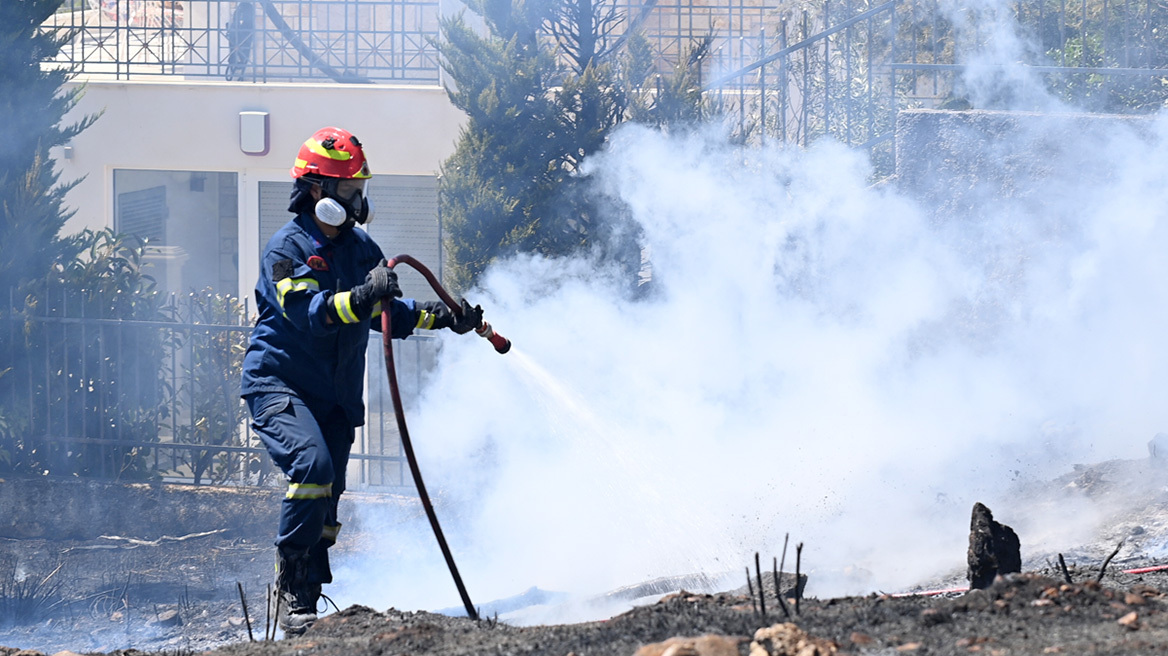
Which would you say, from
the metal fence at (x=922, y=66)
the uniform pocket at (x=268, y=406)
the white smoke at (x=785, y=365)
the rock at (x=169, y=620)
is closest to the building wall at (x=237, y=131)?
the white smoke at (x=785, y=365)

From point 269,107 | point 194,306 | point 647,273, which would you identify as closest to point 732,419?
point 647,273

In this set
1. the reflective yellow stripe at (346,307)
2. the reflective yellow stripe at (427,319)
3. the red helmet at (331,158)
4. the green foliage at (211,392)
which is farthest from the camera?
the green foliage at (211,392)

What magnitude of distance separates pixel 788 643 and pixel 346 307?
2.12 meters

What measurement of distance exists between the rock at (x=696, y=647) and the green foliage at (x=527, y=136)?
582 cm

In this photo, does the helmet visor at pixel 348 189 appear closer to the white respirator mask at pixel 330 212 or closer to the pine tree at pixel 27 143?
the white respirator mask at pixel 330 212

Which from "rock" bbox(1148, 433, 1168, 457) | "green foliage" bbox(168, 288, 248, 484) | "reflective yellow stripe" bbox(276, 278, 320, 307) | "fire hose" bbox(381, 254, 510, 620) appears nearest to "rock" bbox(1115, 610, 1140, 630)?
"fire hose" bbox(381, 254, 510, 620)

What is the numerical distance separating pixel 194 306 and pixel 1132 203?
6282 millimetres

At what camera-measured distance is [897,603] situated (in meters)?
3.67

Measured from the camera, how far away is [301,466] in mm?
4539

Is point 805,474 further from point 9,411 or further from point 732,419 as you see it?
point 9,411

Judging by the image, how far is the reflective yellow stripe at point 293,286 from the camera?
458 centimetres

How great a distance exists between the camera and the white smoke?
717cm

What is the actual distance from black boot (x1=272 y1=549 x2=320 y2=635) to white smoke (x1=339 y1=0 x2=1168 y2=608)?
1.99 meters

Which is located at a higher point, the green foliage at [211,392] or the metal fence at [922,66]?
the metal fence at [922,66]
